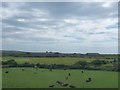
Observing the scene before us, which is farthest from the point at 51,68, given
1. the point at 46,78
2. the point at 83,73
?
the point at 46,78

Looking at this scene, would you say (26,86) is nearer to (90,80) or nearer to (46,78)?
(46,78)

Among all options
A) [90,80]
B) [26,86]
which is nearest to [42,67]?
[90,80]

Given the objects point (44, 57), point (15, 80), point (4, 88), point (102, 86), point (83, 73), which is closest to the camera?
point (4, 88)

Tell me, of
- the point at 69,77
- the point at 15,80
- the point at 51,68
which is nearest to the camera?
the point at 15,80

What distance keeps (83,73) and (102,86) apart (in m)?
7.98

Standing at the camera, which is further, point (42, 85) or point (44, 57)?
point (44, 57)

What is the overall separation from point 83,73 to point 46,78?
5622mm

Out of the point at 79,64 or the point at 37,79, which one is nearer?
the point at 37,79

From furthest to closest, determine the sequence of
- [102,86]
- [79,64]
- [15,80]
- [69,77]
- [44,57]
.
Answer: [44,57], [79,64], [69,77], [15,80], [102,86]

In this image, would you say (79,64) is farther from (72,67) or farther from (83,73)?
(83,73)

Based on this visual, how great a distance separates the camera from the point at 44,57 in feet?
145

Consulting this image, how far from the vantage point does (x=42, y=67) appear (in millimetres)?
35625

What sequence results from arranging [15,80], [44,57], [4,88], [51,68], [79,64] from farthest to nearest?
[44,57] → [79,64] → [51,68] → [15,80] → [4,88]

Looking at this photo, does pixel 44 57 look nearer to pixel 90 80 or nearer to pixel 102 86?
pixel 90 80
